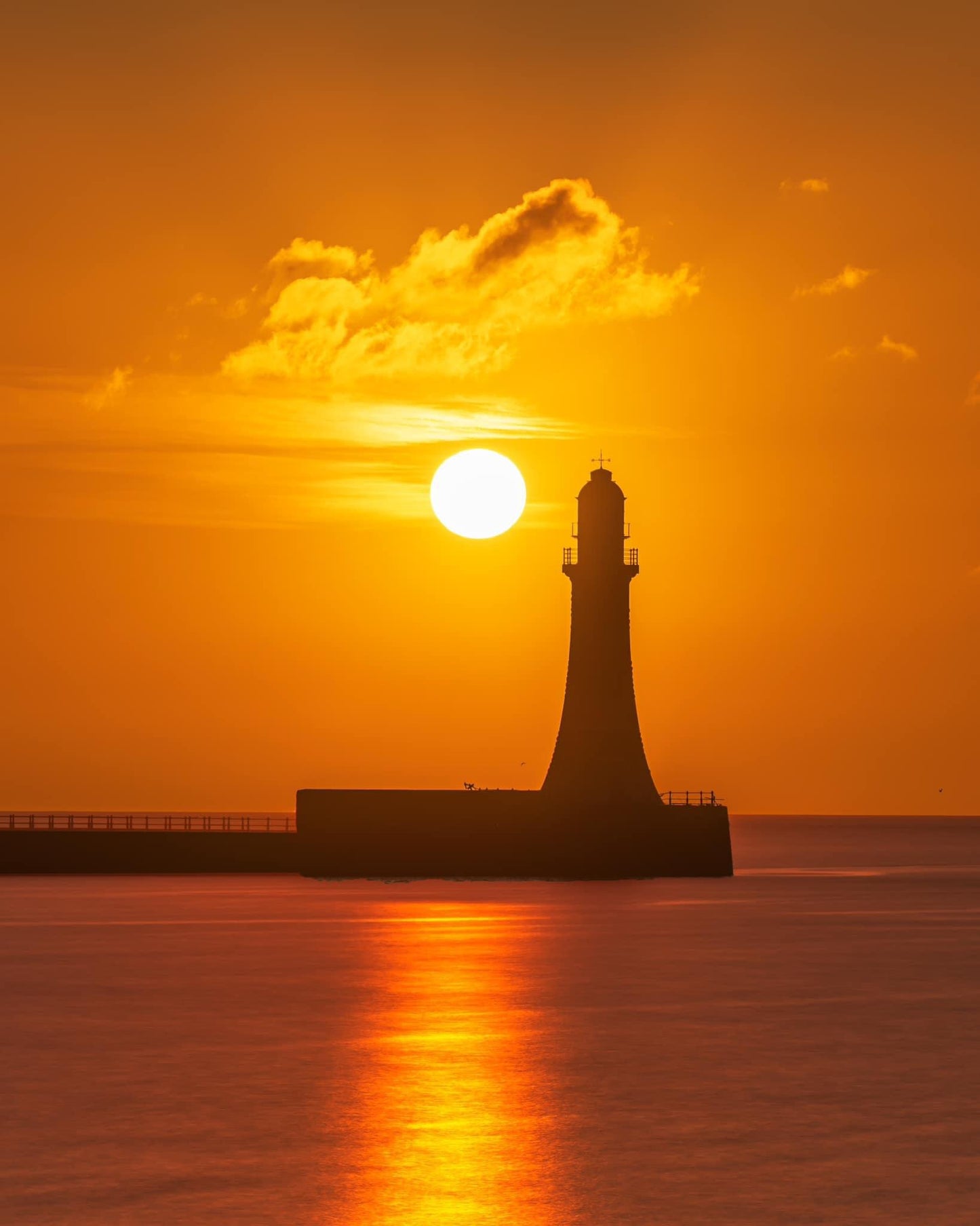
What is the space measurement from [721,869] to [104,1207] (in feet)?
213

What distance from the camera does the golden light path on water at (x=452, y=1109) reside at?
18266 mm

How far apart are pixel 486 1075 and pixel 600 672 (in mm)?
43965

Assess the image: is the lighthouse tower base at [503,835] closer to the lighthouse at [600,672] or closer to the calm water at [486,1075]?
the lighthouse at [600,672]

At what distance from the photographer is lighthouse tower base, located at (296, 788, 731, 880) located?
7519 cm

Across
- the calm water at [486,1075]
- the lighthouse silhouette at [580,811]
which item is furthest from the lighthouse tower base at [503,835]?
the calm water at [486,1075]

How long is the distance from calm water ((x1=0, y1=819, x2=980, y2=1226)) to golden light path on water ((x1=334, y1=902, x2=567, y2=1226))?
0.23 ft

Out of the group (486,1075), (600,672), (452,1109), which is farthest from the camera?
(600,672)

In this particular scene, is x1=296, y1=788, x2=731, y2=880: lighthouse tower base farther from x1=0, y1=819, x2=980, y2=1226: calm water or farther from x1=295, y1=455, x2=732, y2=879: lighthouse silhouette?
x1=0, y1=819, x2=980, y2=1226: calm water

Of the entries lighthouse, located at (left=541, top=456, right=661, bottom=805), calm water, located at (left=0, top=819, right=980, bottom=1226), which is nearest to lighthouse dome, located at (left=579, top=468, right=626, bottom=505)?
lighthouse, located at (left=541, top=456, right=661, bottom=805)

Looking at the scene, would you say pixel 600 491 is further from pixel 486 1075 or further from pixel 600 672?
pixel 486 1075

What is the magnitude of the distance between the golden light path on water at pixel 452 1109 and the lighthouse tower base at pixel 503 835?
29799mm

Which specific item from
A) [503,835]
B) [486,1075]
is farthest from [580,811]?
[486,1075]

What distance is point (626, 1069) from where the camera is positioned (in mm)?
27766

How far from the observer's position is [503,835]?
76875 millimetres
